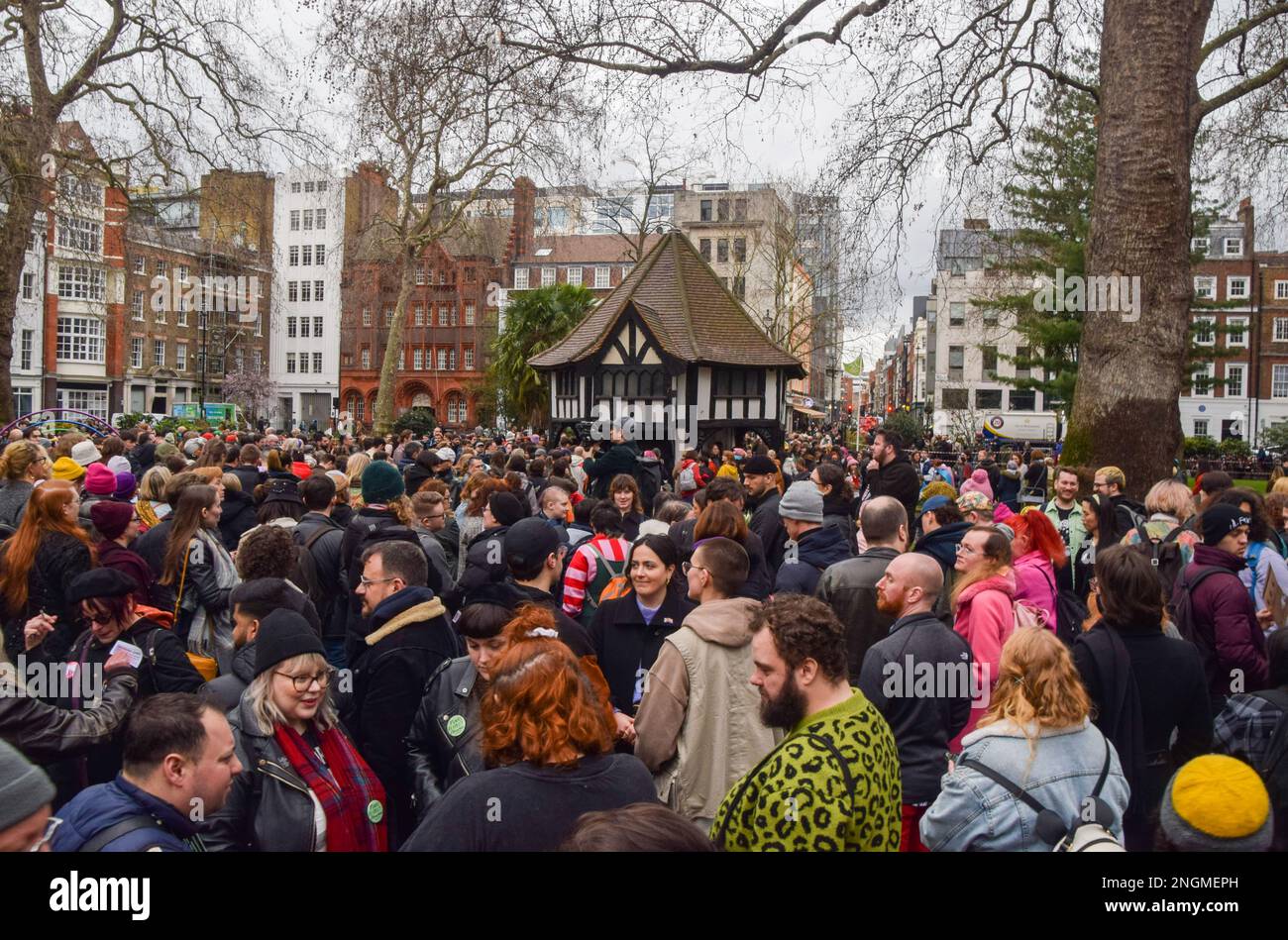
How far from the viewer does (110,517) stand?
594 cm

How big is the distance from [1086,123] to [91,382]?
57.8 m

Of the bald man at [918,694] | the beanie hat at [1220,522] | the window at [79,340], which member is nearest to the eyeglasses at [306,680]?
the bald man at [918,694]

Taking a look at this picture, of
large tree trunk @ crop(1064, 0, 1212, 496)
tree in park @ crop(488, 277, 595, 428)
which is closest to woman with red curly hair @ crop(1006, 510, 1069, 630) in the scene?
large tree trunk @ crop(1064, 0, 1212, 496)

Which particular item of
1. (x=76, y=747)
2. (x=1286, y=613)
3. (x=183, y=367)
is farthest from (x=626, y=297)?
(x=183, y=367)

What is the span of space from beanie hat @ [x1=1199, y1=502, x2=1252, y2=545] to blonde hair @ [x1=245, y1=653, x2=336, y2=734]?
4.99 m

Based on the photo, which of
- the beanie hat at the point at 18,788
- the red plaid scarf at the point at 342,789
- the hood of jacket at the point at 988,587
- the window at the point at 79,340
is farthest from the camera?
the window at the point at 79,340

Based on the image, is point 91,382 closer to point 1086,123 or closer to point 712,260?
point 712,260

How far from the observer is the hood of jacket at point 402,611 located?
466 centimetres

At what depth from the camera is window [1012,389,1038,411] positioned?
72062mm

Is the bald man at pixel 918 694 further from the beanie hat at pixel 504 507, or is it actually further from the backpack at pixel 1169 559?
the beanie hat at pixel 504 507

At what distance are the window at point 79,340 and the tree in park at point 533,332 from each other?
2623 cm

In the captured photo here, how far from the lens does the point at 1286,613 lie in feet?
21.1

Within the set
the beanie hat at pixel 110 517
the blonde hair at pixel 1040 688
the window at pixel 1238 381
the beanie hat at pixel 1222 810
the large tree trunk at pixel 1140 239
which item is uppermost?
the window at pixel 1238 381

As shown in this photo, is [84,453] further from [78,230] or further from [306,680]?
[306,680]
